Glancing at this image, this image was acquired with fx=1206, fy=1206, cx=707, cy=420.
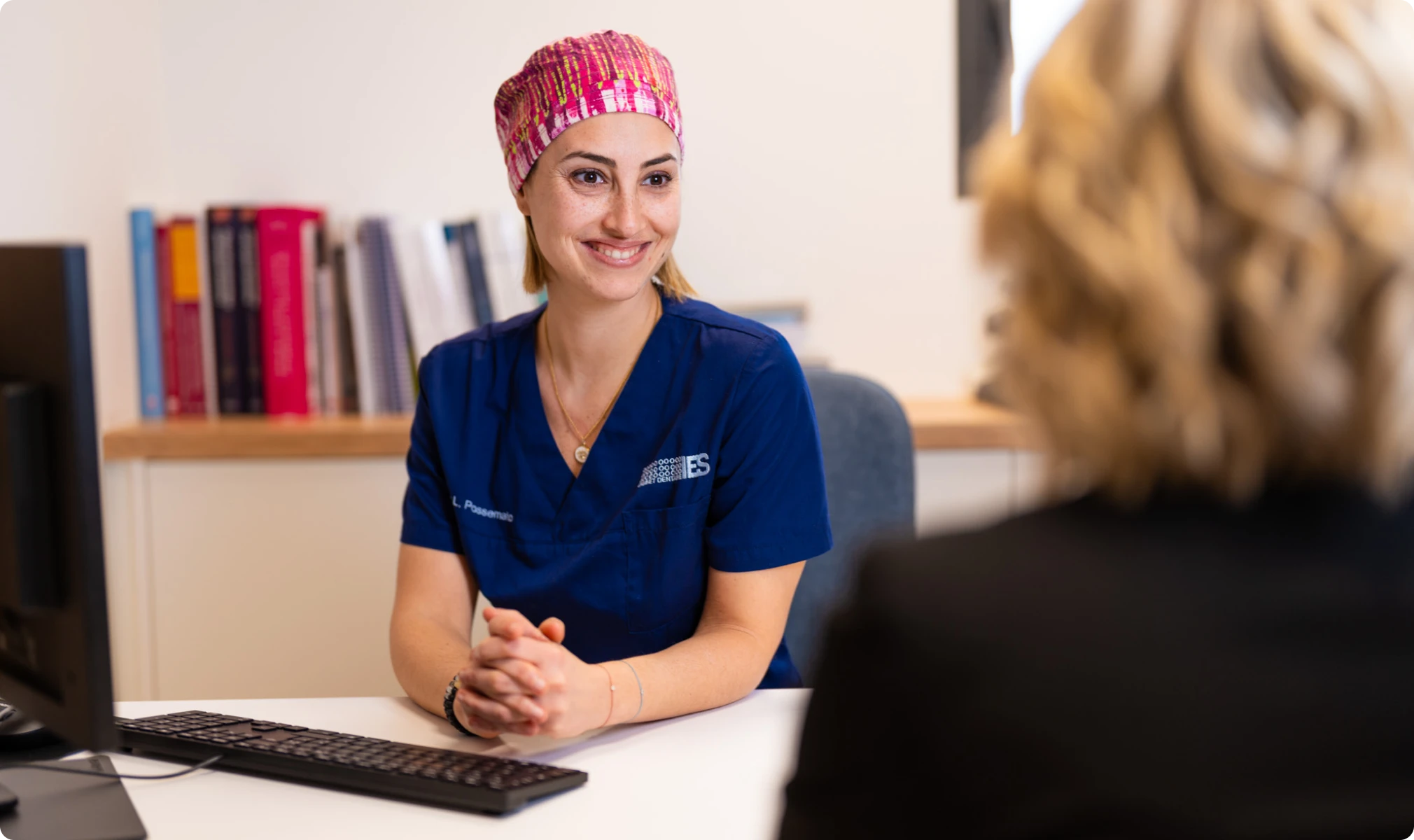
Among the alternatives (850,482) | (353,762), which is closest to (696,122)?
(850,482)

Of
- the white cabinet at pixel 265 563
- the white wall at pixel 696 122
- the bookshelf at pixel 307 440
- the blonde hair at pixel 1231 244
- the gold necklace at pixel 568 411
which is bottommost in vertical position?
the white cabinet at pixel 265 563

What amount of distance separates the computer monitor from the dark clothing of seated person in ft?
1.73

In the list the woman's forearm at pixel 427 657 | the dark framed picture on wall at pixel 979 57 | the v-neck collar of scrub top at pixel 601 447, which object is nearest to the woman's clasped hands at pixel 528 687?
the woman's forearm at pixel 427 657

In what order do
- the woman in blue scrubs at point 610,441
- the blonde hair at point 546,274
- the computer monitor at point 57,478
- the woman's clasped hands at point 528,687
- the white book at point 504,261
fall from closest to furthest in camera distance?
the computer monitor at point 57,478, the woman's clasped hands at point 528,687, the woman in blue scrubs at point 610,441, the blonde hair at point 546,274, the white book at point 504,261

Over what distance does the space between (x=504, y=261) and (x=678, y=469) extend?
0.87 m

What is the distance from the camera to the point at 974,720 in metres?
0.50

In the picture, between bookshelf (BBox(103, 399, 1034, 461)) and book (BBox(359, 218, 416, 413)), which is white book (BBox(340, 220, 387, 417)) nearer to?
book (BBox(359, 218, 416, 413))

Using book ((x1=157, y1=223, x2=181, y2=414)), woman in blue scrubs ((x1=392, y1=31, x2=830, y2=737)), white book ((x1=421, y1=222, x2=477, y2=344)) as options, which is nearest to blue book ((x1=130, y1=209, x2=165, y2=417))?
book ((x1=157, y1=223, x2=181, y2=414))

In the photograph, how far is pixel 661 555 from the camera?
1.39 metres

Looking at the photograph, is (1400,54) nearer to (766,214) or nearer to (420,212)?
(766,214)

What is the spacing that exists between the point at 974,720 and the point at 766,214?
1.86m

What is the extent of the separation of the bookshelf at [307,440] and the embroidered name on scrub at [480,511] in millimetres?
622

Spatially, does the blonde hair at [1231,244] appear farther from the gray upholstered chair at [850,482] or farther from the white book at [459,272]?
the white book at [459,272]

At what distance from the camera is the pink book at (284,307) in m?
2.14
